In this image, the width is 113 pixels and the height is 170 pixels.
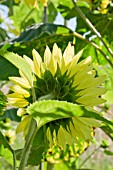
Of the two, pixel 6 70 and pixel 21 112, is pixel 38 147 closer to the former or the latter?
pixel 21 112

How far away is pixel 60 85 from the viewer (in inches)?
20.0

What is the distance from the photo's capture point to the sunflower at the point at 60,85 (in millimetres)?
489

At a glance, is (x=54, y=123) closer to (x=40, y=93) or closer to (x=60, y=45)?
(x=40, y=93)

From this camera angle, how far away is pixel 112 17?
96 centimetres

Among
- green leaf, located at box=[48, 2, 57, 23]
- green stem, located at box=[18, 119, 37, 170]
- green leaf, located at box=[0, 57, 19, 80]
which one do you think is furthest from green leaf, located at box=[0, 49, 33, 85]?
green leaf, located at box=[48, 2, 57, 23]

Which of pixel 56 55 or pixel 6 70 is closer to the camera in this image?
pixel 56 55

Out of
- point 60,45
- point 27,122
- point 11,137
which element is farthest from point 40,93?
point 11,137

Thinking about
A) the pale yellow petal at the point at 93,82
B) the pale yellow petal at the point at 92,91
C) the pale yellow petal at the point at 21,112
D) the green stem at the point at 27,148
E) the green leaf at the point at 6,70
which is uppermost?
the green leaf at the point at 6,70

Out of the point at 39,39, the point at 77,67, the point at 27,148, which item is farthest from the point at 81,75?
the point at 39,39

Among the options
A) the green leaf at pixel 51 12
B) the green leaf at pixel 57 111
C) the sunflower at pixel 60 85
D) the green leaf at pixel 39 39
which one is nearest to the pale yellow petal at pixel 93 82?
the sunflower at pixel 60 85

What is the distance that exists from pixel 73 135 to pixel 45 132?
31 mm

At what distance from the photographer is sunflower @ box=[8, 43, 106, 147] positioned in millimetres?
489

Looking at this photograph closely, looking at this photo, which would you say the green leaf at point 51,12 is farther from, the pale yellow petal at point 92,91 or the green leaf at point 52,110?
the green leaf at point 52,110

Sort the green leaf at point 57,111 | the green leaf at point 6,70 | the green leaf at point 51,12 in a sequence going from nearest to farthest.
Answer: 1. the green leaf at point 57,111
2. the green leaf at point 6,70
3. the green leaf at point 51,12
